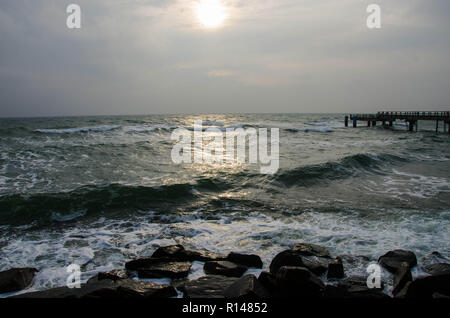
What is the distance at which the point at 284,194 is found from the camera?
13.1 m

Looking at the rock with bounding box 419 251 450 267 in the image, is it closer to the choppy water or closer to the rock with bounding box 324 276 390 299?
the choppy water

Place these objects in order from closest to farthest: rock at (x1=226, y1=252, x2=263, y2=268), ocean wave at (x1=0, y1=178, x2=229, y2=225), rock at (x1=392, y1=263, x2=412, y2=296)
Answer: rock at (x1=392, y1=263, x2=412, y2=296) < rock at (x1=226, y1=252, x2=263, y2=268) < ocean wave at (x1=0, y1=178, x2=229, y2=225)

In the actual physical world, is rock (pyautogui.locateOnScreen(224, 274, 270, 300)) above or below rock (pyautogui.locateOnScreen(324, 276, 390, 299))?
above

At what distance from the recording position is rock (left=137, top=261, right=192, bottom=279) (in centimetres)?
589

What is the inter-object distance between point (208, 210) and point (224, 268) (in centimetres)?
506

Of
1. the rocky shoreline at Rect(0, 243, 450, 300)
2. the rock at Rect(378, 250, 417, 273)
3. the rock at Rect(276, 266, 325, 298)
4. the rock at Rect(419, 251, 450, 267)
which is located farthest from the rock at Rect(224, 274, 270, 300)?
the rock at Rect(419, 251, 450, 267)

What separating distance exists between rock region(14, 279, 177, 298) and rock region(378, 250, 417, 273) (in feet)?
14.4

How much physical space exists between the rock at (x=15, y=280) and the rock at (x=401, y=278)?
6927 millimetres

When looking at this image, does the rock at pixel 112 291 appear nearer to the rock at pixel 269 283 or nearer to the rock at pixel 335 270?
the rock at pixel 269 283

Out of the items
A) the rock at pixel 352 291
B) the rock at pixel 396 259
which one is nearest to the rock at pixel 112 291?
the rock at pixel 352 291

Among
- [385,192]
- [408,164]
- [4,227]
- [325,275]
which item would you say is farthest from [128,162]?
[408,164]
